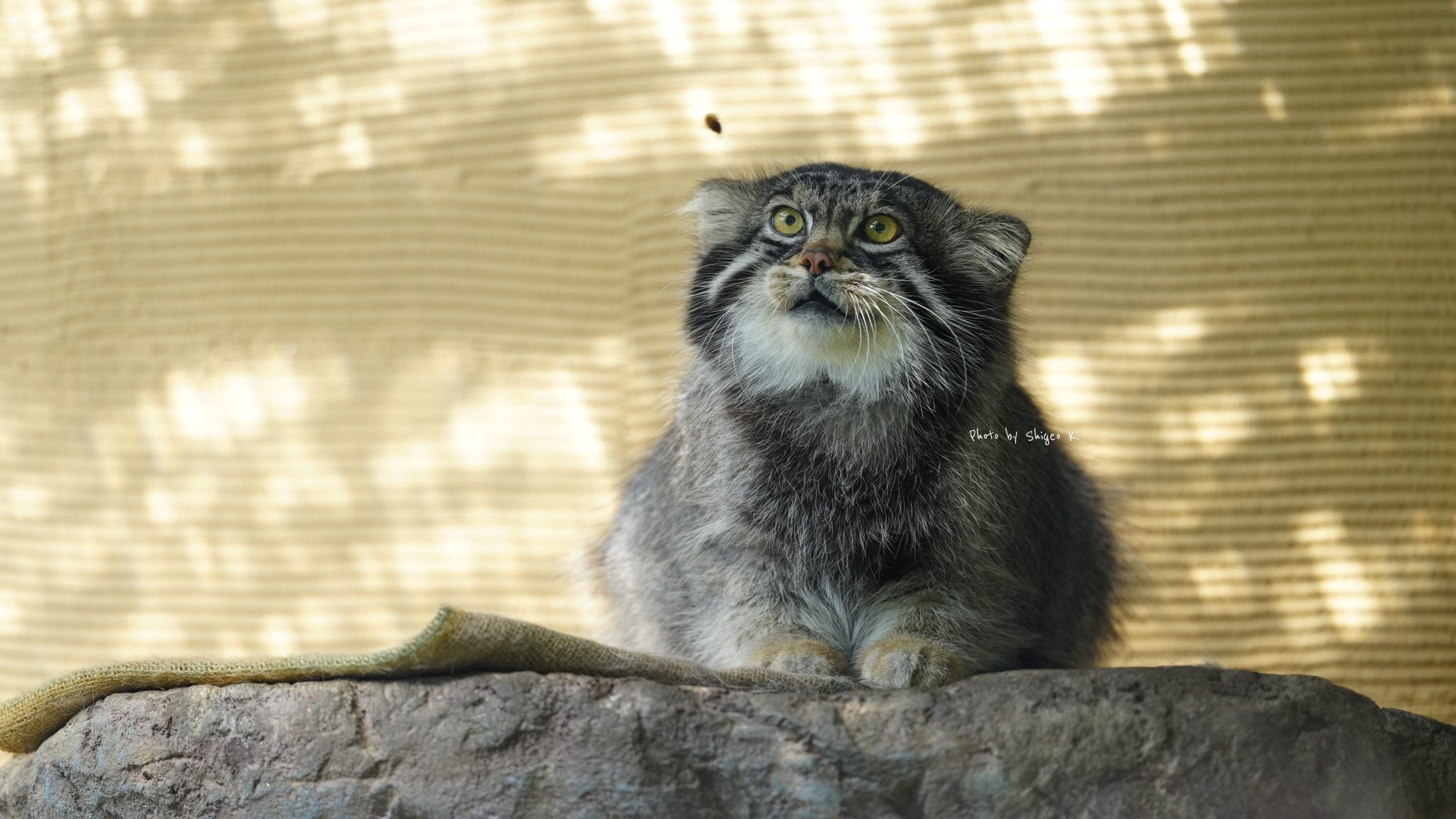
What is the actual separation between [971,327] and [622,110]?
1966 mm

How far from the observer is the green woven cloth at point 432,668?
2168 mm

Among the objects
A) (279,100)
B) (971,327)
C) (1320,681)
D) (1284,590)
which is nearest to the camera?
(1320,681)

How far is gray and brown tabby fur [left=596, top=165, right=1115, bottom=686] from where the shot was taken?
2.71 metres

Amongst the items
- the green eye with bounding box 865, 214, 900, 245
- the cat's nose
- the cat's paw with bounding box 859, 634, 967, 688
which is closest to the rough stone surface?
the cat's paw with bounding box 859, 634, 967, 688

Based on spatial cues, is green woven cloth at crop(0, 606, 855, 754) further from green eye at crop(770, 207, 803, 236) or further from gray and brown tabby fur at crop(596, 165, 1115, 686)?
green eye at crop(770, 207, 803, 236)

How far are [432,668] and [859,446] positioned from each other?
38.9 inches

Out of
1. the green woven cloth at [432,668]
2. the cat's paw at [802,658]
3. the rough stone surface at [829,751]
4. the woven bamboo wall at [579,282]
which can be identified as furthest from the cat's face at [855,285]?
the woven bamboo wall at [579,282]

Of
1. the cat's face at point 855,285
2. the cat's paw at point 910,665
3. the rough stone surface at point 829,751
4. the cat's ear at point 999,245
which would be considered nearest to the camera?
the rough stone surface at point 829,751

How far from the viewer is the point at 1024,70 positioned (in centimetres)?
437

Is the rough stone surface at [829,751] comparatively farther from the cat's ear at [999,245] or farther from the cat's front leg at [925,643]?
the cat's ear at [999,245]

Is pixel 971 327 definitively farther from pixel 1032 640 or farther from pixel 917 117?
pixel 917 117

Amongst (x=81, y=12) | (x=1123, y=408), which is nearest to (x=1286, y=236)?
(x=1123, y=408)

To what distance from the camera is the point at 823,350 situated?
272cm

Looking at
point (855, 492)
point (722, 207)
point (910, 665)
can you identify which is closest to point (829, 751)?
point (910, 665)
